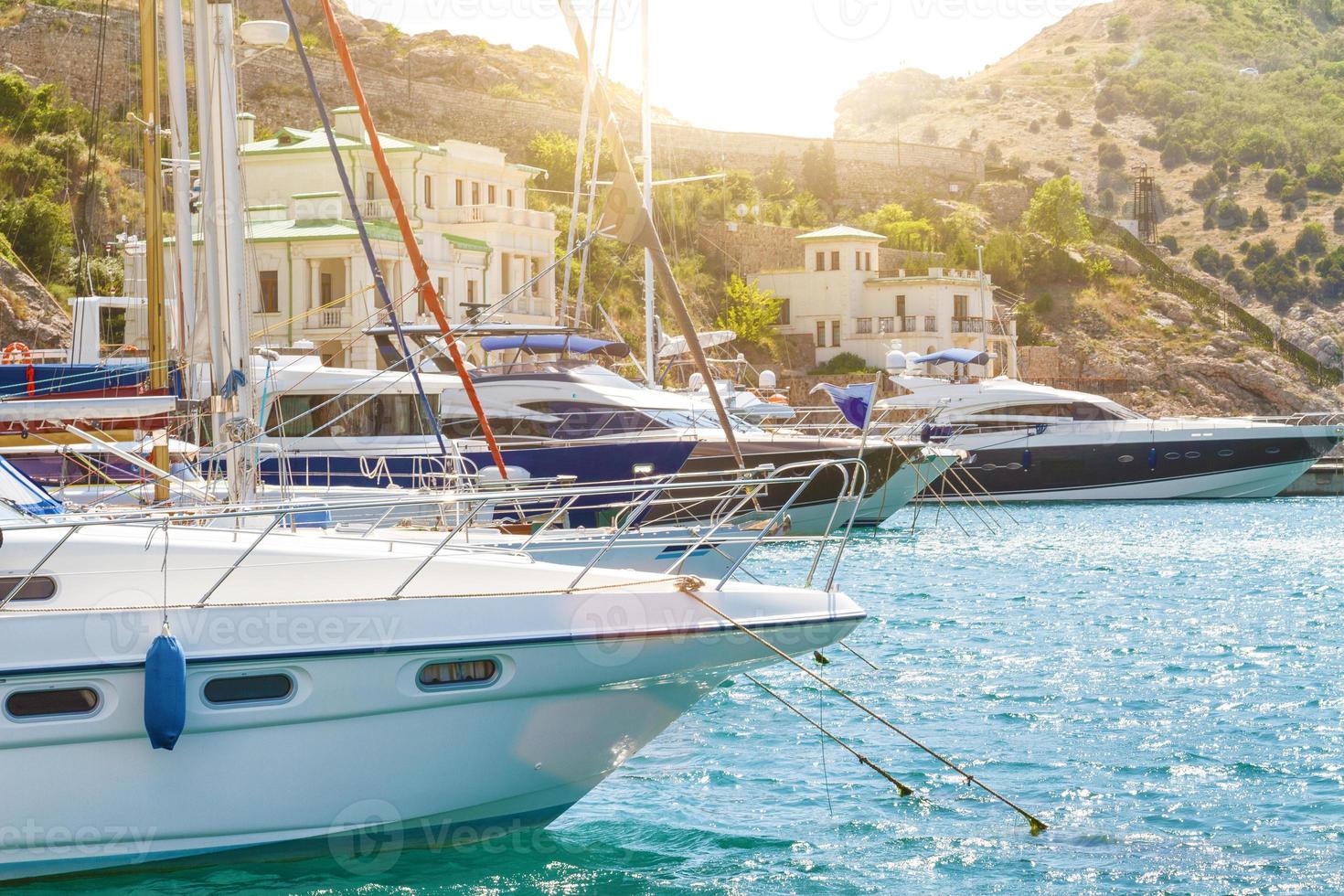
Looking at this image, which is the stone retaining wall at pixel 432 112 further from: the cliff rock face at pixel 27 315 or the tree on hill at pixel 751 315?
the tree on hill at pixel 751 315

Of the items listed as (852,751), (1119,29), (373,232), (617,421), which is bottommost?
(852,751)

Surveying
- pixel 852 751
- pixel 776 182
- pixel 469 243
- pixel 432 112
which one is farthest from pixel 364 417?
pixel 776 182

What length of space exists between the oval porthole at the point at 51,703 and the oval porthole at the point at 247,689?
0.47 meters

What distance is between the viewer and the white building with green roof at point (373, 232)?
35.6 m

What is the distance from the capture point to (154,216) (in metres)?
13.5

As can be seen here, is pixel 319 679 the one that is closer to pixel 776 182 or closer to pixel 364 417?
pixel 364 417

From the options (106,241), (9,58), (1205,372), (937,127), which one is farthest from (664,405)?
(937,127)

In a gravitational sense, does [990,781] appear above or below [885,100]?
below

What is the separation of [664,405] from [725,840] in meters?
15.1

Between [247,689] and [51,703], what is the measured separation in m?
0.79

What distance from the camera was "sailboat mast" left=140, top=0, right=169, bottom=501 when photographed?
12680mm

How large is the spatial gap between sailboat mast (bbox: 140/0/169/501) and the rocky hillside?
64.8m

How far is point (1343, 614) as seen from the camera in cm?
1541

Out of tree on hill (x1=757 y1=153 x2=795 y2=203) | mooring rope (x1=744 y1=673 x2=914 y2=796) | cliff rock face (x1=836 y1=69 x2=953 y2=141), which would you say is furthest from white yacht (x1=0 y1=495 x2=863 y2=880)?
cliff rock face (x1=836 y1=69 x2=953 y2=141)
